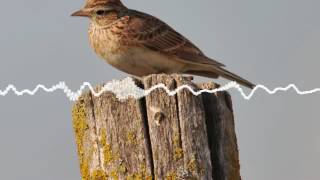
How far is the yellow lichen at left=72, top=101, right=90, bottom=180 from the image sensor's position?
19.0 ft

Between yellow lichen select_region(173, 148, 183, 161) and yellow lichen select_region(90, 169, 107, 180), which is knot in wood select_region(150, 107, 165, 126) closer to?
yellow lichen select_region(173, 148, 183, 161)

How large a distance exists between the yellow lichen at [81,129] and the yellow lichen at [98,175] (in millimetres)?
67

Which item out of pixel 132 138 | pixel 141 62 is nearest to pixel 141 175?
pixel 132 138

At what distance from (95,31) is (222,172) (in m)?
4.95

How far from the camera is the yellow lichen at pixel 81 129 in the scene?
579 centimetres

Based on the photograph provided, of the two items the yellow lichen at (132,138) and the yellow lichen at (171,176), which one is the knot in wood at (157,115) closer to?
the yellow lichen at (132,138)

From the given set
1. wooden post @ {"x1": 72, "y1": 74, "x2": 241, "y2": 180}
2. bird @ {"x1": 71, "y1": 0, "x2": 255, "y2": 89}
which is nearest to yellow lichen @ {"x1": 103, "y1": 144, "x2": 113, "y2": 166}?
wooden post @ {"x1": 72, "y1": 74, "x2": 241, "y2": 180}

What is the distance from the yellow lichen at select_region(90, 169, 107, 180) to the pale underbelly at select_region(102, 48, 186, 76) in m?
3.99

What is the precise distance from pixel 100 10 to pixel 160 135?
5447mm

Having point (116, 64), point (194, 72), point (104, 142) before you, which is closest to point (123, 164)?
point (104, 142)

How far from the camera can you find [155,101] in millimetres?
5562

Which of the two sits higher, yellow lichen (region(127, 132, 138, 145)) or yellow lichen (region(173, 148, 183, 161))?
yellow lichen (region(127, 132, 138, 145))

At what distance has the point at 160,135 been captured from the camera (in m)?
5.53

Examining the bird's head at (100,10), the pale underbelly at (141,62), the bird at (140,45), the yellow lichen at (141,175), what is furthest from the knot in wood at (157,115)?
the bird's head at (100,10)
